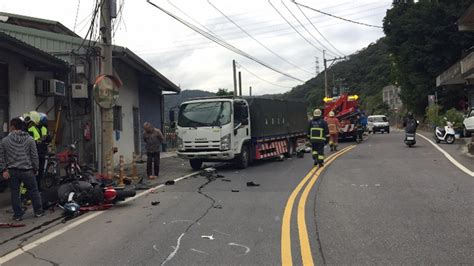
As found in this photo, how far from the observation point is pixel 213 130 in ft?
52.9

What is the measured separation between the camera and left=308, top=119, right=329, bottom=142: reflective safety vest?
15.9m

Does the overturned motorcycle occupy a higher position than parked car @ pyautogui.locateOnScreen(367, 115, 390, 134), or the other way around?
parked car @ pyautogui.locateOnScreen(367, 115, 390, 134)

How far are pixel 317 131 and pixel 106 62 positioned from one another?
682cm

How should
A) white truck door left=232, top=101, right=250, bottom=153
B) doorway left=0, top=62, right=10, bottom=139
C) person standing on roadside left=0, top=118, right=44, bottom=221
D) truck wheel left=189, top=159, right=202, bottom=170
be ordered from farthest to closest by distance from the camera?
truck wheel left=189, top=159, right=202, bottom=170 → white truck door left=232, top=101, right=250, bottom=153 → doorway left=0, top=62, right=10, bottom=139 → person standing on roadside left=0, top=118, right=44, bottom=221

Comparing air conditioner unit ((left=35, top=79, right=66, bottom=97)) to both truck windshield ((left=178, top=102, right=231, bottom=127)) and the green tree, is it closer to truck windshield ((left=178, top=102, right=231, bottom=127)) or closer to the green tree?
truck windshield ((left=178, top=102, right=231, bottom=127))

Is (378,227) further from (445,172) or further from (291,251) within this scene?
(445,172)

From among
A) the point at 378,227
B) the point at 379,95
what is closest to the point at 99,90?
the point at 378,227

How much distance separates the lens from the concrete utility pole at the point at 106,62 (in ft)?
42.9

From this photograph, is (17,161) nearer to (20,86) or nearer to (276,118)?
(20,86)

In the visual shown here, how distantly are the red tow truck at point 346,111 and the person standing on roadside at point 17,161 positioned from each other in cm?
2335

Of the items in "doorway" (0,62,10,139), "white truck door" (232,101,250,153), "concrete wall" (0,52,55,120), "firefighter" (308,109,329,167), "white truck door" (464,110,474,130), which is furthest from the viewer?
"white truck door" (464,110,474,130)

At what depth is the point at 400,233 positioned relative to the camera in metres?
6.90

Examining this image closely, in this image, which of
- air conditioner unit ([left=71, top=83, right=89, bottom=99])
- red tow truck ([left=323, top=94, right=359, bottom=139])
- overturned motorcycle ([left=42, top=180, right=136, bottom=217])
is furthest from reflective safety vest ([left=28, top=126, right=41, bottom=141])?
red tow truck ([left=323, top=94, right=359, bottom=139])

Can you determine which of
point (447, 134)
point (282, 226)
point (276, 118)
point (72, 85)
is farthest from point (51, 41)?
point (447, 134)
